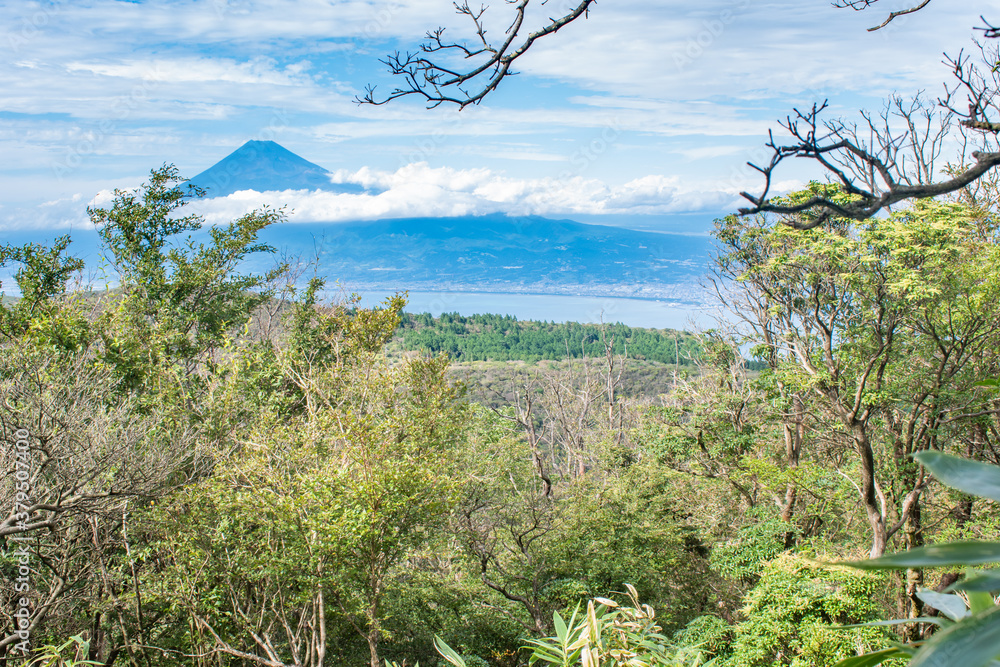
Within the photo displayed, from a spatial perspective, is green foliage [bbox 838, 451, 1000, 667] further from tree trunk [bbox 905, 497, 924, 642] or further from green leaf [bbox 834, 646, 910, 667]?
tree trunk [bbox 905, 497, 924, 642]

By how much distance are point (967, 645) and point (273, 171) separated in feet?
384

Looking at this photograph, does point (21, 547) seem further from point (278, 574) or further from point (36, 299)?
point (36, 299)

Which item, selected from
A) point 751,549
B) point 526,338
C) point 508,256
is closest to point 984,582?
point 751,549

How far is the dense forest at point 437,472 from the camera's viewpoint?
6.89 m

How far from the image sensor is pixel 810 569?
7.50 metres

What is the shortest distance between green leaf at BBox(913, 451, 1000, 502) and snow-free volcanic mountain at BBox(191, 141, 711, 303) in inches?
2842

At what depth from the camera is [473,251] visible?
379 feet

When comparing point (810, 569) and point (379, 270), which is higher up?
point (379, 270)

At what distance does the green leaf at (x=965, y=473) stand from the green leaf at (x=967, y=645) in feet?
0.47

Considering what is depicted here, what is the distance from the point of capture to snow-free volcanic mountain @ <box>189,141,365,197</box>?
100m

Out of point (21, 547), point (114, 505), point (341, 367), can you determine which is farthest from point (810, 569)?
point (21, 547)

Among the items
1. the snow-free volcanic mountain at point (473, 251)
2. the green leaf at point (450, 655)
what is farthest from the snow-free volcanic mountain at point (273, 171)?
the green leaf at point (450, 655)

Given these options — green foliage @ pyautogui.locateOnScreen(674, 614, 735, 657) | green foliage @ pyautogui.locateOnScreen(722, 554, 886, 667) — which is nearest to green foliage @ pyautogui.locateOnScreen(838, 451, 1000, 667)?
green foliage @ pyautogui.locateOnScreen(722, 554, 886, 667)

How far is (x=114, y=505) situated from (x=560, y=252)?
10436cm
